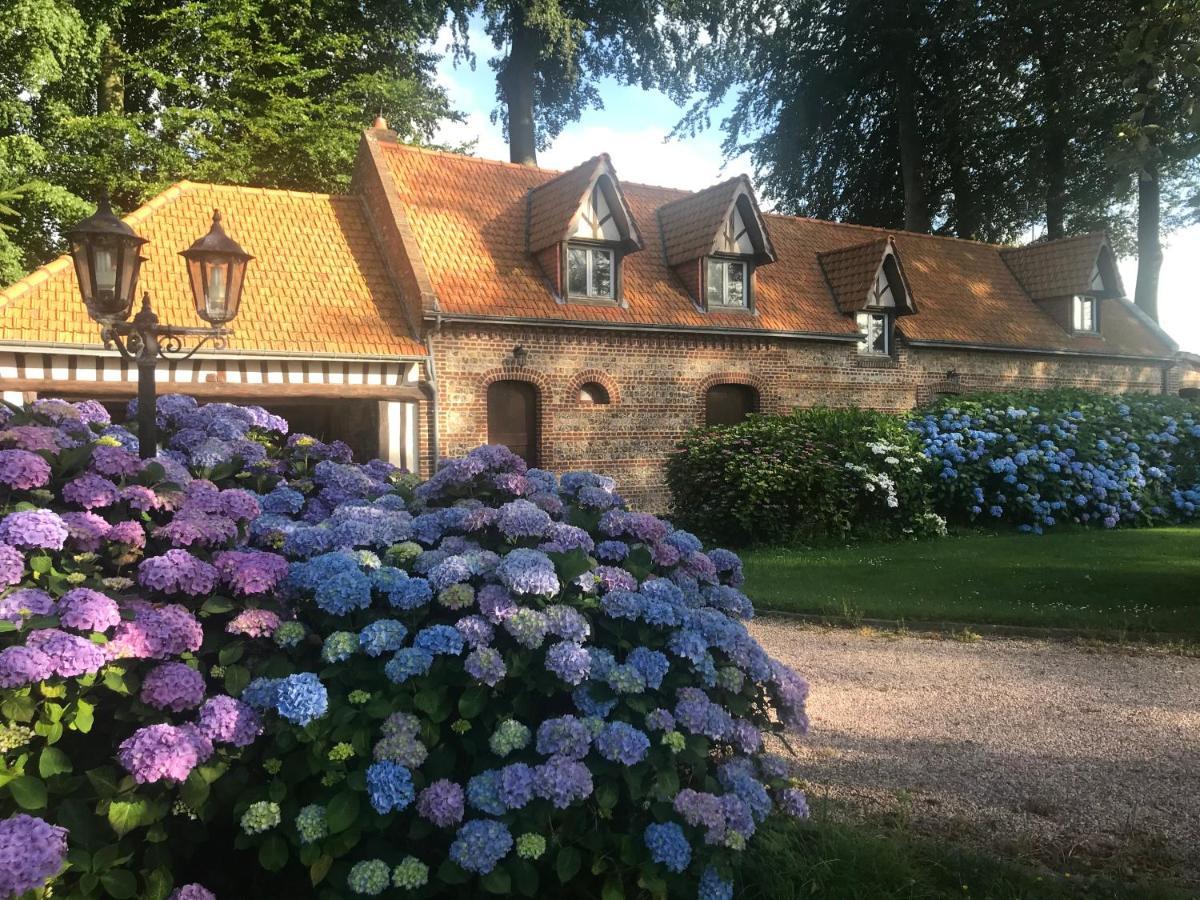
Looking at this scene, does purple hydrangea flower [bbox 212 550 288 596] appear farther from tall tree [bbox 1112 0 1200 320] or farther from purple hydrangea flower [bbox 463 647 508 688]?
tall tree [bbox 1112 0 1200 320]

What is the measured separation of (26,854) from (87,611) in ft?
2.20

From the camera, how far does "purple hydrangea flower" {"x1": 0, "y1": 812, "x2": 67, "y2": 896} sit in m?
2.09

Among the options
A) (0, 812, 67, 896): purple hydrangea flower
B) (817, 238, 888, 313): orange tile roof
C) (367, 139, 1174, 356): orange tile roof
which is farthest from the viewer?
(817, 238, 888, 313): orange tile roof

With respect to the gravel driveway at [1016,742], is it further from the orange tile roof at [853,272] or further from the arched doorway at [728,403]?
the orange tile roof at [853,272]

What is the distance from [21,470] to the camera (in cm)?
297

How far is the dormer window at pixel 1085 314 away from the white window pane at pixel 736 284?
10.9 metres

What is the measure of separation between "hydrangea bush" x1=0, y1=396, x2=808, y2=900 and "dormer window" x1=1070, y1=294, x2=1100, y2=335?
24.3 m

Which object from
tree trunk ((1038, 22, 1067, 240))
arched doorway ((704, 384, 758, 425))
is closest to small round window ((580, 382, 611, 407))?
arched doorway ((704, 384, 758, 425))

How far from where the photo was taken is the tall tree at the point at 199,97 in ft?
64.1

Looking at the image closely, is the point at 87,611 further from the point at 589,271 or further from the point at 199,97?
the point at 199,97

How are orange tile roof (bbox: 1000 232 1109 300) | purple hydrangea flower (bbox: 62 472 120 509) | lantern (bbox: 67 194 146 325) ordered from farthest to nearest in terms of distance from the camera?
1. orange tile roof (bbox: 1000 232 1109 300)
2. lantern (bbox: 67 194 146 325)
3. purple hydrangea flower (bbox: 62 472 120 509)

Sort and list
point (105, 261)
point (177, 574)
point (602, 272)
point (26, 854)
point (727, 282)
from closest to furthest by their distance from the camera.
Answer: point (26, 854) < point (177, 574) < point (105, 261) < point (602, 272) < point (727, 282)

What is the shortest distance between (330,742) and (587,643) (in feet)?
2.98

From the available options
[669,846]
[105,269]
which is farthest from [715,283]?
[669,846]
